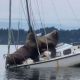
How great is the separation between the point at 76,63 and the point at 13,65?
→ 5.87 meters

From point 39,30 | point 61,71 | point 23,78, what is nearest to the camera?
point 23,78

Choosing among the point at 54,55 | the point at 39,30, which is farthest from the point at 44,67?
the point at 39,30

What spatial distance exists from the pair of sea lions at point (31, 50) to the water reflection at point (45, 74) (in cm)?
196

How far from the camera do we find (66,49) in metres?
60.3

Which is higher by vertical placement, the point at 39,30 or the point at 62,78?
the point at 39,30

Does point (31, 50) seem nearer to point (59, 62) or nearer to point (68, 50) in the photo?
point (59, 62)

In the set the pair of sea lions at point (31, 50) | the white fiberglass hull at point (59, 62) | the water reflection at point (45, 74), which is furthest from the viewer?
the pair of sea lions at point (31, 50)

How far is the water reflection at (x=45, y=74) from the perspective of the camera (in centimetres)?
4678

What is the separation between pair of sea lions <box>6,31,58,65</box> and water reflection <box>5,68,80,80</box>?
77.0 inches

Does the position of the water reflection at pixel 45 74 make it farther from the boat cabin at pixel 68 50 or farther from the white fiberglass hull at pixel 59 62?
the boat cabin at pixel 68 50

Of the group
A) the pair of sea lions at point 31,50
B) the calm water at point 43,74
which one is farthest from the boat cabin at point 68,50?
the calm water at point 43,74

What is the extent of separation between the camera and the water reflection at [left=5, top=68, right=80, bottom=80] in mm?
46784

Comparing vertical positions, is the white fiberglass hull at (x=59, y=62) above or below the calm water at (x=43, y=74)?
above

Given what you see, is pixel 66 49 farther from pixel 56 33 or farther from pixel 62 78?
pixel 62 78
